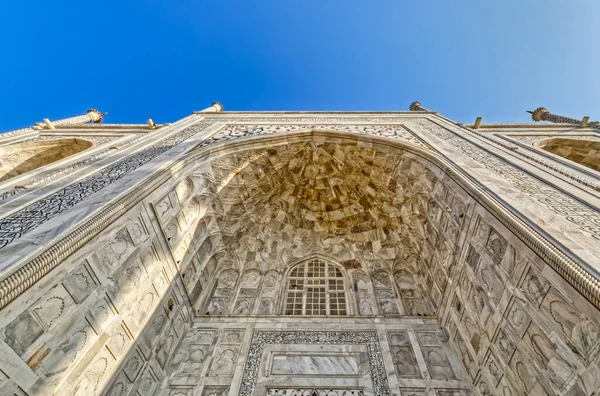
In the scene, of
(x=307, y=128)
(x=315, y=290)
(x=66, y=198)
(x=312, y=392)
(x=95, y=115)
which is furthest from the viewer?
(x=95, y=115)

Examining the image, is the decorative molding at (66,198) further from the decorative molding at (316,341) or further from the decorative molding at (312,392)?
the decorative molding at (312,392)

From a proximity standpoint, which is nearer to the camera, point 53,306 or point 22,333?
point 22,333

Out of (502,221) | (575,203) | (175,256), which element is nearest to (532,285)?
(502,221)

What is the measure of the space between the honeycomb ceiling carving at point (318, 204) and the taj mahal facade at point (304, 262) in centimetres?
4

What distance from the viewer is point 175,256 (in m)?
5.05

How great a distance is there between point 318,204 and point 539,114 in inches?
520

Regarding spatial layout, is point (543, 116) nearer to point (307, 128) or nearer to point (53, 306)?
point (307, 128)

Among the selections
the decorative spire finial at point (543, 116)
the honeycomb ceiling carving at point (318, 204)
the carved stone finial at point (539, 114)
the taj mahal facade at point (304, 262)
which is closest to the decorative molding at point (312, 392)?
the taj mahal facade at point (304, 262)

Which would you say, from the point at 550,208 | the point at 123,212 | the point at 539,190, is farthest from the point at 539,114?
the point at 123,212

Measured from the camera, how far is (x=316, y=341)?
201 inches

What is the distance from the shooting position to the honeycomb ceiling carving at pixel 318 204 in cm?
646

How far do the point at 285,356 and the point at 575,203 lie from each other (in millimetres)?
4846

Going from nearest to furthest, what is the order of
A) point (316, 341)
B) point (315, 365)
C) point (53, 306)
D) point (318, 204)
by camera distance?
1. point (53, 306)
2. point (315, 365)
3. point (316, 341)
4. point (318, 204)

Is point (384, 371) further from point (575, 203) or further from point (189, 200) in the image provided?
point (189, 200)
